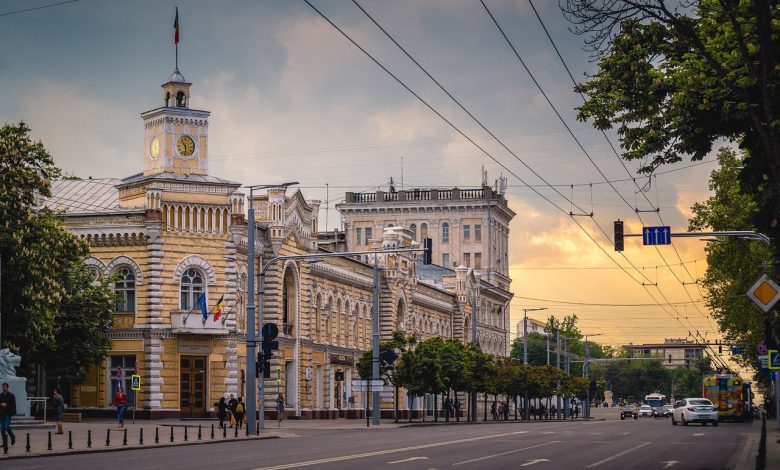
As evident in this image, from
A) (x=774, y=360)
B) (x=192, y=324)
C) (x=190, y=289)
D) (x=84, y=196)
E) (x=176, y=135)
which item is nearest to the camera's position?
(x=774, y=360)

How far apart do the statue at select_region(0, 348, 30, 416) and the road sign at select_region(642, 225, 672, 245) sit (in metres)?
25.2

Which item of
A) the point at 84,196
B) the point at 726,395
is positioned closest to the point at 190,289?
the point at 84,196

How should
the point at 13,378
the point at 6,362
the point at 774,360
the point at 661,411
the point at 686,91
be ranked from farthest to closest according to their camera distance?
the point at 661,411 → the point at 13,378 → the point at 6,362 → the point at 774,360 → the point at 686,91

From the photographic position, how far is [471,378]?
8519cm

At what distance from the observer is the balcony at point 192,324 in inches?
2616

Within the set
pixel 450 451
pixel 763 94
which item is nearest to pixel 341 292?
pixel 450 451

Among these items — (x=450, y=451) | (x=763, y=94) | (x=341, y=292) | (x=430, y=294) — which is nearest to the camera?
(x=763, y=94)

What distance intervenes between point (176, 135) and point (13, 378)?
2116 centimetres

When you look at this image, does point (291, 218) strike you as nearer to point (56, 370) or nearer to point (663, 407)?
Result: point (56, 370)

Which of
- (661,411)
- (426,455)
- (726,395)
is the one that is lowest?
(661,411)

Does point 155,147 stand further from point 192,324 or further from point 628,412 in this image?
point 628,412

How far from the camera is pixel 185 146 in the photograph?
69.6 metres

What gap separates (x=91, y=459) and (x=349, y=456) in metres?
6.36

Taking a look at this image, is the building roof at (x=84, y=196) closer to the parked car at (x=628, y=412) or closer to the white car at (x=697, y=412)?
the white car at (x=697, y=412)
